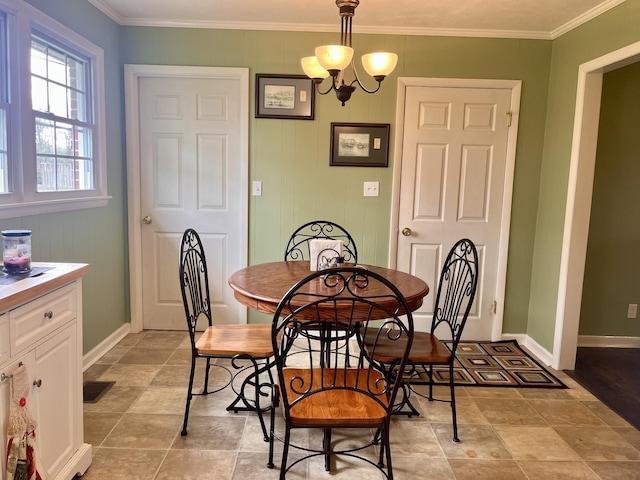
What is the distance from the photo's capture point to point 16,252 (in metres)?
1.67

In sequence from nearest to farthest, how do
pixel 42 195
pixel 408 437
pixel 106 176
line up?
pixel 408 437
pixel 42 195
pixel 106 176

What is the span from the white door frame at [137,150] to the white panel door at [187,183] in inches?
1.0

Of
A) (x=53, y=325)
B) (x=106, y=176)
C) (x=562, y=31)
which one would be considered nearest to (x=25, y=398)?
(x=53, y=325)

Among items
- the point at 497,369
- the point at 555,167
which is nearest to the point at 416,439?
the point at 497,369

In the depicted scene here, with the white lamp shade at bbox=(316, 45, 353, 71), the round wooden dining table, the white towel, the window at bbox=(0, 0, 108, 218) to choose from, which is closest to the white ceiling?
the window at bbox=(0, 0, 108, 218)

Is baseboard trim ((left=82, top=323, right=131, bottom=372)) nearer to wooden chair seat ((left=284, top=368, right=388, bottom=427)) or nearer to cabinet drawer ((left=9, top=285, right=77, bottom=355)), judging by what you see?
cabinet drawer ((left=9, top=285, right=77, bottom=355))

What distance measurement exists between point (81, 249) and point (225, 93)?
1497 mm

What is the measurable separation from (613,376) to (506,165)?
162 centimetres

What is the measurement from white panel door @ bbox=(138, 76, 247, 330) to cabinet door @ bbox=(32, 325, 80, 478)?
1790 millimetres

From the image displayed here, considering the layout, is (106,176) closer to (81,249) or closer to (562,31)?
(81,249)

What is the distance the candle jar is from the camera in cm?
166

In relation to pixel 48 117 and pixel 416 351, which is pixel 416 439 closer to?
pixel 416 351

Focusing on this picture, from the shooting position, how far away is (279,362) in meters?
1.63

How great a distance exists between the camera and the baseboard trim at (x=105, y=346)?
292 centimetres
